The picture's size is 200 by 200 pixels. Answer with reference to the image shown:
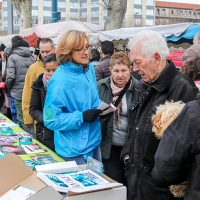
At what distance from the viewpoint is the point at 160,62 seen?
205 cm

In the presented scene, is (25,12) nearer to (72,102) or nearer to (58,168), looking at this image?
(72,102)

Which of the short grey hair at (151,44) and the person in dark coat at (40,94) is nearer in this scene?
the short grey hair at (151,44)

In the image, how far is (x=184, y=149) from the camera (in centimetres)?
136

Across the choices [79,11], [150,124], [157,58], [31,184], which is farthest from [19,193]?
[79,11]

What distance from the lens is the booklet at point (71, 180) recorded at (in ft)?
5.65

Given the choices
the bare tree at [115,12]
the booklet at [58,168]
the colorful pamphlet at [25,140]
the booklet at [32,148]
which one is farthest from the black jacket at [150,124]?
the bare tree at [115,12]

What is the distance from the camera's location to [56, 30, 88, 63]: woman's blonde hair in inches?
94.3

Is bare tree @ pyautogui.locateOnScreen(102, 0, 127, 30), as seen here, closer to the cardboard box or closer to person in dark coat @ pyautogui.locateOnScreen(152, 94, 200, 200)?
the cardboard box

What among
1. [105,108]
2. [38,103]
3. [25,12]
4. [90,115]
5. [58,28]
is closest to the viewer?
[90,115]

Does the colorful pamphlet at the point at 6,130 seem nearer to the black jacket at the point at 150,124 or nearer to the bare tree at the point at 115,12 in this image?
the black jacket at the point at 150,124

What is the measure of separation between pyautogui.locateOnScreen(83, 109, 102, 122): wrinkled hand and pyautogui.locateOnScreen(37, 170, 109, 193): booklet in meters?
0.48

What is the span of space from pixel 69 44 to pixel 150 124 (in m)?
0.82

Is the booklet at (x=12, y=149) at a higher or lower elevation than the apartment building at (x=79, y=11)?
lower

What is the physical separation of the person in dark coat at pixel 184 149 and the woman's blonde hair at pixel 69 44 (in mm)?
1167
